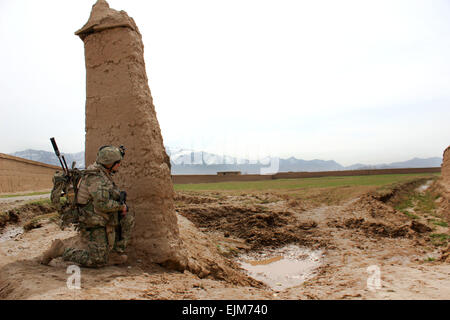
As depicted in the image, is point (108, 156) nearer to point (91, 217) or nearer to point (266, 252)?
point (91, 217)

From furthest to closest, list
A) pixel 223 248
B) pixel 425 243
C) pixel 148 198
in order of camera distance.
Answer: pixel 425 243
pixel 223 248
pixel 148 198

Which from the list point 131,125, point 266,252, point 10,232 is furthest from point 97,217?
point 10,232

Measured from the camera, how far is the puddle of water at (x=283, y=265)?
5332 mm

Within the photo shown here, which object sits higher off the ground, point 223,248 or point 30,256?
point 30,256

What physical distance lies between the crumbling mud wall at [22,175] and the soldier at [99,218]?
1298 cm

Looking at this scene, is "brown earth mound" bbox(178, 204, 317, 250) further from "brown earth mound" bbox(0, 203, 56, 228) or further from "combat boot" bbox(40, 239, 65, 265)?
"combat boot" bbox(40, 239, 65, 265)

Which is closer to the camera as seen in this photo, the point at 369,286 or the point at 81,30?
the point at 369,286

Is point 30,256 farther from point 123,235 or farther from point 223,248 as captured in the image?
point 223,248

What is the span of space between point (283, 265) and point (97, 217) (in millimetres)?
4104

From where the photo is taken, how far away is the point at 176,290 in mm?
3158

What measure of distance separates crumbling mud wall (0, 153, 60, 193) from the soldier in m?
13.0

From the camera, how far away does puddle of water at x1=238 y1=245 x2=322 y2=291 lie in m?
5.33
